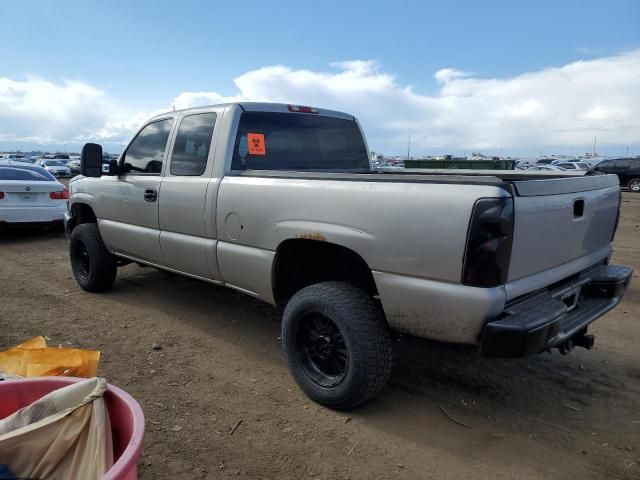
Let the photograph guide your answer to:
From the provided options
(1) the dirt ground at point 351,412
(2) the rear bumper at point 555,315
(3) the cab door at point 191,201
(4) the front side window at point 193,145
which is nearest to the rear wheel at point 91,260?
(1) the dirt ground at point 351,412

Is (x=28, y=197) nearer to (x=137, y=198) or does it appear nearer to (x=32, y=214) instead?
(x=32, y=214)

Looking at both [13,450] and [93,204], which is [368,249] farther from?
[93,204]

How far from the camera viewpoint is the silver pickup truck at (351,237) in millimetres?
2340

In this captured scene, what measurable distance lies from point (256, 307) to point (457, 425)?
2.59 metres

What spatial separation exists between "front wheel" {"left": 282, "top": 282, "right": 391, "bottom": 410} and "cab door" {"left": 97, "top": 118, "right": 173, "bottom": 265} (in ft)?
5.98

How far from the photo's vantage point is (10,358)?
2.55 metres

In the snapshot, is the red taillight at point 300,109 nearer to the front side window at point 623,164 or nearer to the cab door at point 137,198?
the cab door at point 137,198

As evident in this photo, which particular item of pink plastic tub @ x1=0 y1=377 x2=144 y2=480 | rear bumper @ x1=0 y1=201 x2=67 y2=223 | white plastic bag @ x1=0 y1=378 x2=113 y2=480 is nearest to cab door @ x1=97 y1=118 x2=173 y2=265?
pink plastic tub @ x1=0 y1=377 x2=144 y2=480

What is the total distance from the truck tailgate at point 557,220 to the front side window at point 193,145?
2.46 metres

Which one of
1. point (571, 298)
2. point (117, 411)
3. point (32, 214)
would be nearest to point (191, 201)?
point (117, 411)

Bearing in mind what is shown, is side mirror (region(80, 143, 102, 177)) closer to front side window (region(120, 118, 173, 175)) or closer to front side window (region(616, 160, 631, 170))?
front side window (region(120, 118, 173, 175))

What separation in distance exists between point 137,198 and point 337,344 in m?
2.55

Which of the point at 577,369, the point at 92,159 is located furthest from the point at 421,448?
the point at 92,159

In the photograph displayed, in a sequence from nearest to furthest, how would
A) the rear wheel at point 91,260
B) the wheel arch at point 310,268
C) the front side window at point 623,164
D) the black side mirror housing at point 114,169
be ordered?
the wheel arch at point 310,268 → the black side mirror housing at point 114,169 → the rear wheel at point 91,260 → the front side window at point 623,164
